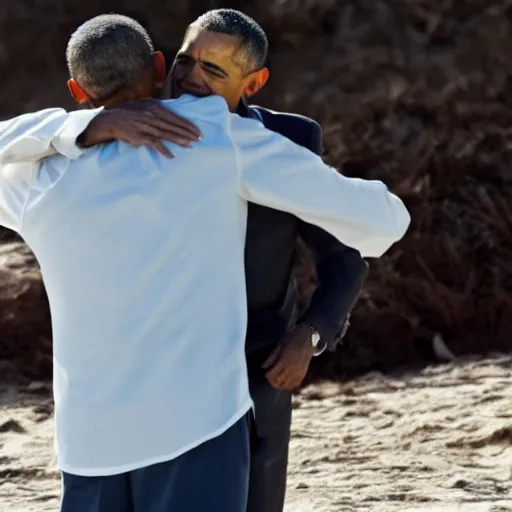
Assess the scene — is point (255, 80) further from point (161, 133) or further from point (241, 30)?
point (161, 133)

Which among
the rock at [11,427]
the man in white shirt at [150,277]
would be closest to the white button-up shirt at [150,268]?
the man in white shirt at [150,277]

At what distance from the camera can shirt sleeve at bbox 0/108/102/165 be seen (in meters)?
1.59

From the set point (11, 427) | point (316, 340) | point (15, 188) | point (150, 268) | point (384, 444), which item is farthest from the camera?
point (11, 427)

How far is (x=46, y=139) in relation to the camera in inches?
62.6

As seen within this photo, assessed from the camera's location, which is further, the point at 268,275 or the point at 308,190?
the point at 268,275

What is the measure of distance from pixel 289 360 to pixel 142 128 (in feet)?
1.49

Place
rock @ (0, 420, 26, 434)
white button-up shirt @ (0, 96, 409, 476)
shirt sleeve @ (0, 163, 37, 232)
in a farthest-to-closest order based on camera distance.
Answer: rock @ (0, 420, 26, 434)
shirt sleeve @ (0, 163, 37, 232)
white button-up shirt @ (0, 96, 409, 476)

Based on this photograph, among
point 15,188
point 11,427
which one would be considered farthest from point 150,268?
point 11,427

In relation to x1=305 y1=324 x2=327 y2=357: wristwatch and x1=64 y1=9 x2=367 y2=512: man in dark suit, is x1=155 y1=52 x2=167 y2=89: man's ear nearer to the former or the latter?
x1=64 y1=9 x2=367 y2=512: man in dark suit

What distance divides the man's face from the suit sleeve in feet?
0.88

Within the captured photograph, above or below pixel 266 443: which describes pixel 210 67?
above

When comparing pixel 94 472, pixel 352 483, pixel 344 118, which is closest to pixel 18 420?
pixel 352 483

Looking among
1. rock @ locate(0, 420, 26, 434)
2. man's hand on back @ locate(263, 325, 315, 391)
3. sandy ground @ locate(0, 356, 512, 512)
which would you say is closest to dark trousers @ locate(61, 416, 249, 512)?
man's hand on back @ locate(263, 325, 315, 391)

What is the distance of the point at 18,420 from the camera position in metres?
4.30
